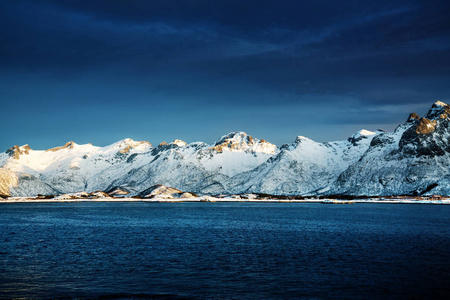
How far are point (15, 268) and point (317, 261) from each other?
36.0m

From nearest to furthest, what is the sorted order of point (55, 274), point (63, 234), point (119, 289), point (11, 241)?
1. point (119, 289)
2. point (55, 274)
3. point (11, 241)
4. point (63, 234)

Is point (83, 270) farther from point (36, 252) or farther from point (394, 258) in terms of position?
point (394, 258)

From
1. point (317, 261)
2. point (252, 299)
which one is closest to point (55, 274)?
point (252, 299)

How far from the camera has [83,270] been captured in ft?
160

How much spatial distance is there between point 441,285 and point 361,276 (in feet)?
25.5

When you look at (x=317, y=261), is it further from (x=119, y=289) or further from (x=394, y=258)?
(x=119, y=289)

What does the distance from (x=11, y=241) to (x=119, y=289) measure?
43.5 metres

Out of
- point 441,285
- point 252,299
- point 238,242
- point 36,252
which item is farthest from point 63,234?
point 441,285

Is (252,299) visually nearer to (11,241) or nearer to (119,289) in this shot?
(119,289)

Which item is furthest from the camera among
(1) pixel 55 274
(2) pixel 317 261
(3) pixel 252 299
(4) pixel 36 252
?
(4) pixel 36 252

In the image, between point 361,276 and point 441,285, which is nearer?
point 441,285

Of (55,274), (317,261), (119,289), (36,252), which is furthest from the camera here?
(36,252)

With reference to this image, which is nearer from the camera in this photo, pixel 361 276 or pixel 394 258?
pixel 361 276

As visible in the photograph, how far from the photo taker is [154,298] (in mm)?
36906
